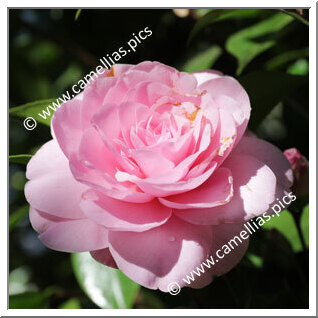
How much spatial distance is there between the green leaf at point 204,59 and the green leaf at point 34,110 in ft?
1.54

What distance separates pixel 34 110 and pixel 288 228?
53 centimetres

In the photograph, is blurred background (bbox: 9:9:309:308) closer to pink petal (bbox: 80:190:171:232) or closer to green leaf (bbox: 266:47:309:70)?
green leaf (bbox: 266:47:309:70)

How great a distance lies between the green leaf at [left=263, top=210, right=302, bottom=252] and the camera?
105 cm

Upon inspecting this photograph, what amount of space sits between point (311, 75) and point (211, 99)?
0.27 m

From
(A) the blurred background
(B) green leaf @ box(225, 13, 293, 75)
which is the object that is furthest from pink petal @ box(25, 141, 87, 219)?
(B) green leaf @ box(225, 13, 293, 75)

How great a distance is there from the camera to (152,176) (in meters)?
0.66

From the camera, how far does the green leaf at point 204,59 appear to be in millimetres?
1239

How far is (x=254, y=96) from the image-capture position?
88 cm

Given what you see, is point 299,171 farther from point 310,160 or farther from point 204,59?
point 204,59

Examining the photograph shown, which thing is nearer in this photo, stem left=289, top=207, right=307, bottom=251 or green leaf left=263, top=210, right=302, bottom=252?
stem left=289, top=207, right=307, bottom=251

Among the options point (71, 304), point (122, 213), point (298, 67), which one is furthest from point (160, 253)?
point (298, 67)

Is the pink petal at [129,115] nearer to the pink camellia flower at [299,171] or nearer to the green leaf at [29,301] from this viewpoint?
the pink camellia flower at [299,171]

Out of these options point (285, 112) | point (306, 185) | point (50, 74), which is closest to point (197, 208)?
point (306, 185)

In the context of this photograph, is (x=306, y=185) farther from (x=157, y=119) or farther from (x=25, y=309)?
(x=25, y=309)
